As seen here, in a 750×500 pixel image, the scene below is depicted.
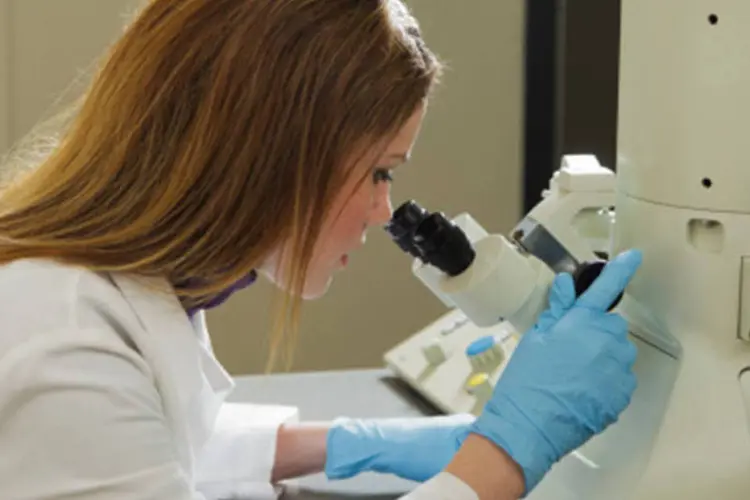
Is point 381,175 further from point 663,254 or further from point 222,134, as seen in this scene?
point 663,254

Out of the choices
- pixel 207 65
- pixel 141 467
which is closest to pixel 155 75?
pixel 207 65

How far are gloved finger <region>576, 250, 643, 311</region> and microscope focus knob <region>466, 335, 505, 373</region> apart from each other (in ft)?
1.64

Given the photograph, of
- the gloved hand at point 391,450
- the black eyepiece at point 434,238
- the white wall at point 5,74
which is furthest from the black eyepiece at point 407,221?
the white wall at point 5,74

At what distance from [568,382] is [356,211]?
281mm

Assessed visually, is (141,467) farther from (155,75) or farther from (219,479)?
(219,479)

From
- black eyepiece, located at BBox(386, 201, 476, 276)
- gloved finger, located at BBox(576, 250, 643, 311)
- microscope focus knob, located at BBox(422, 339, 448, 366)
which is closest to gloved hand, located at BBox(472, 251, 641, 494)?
gloved finger, located at BBox(576, 250, 643, 311)

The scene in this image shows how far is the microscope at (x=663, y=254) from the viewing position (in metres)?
1.02

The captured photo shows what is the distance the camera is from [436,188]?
282 cm

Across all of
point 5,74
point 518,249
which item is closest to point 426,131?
point 5,74

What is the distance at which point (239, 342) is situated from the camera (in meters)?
2.80

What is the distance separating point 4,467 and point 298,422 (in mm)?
661

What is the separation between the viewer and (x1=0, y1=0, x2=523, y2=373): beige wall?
278cm

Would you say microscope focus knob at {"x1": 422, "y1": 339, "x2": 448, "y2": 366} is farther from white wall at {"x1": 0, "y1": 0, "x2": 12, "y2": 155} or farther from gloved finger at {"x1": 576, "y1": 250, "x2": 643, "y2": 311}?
white wall at {"x1": 0, "y1": 0, "x2": 12, "y2": 155}

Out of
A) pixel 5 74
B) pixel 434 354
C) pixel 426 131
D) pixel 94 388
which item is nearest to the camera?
pixel 94 388
